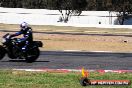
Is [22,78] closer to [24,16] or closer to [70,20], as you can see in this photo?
[24,16]

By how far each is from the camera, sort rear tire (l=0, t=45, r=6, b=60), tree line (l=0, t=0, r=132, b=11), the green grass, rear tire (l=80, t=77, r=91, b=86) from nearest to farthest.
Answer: rear tire (l=80, t=77, r=91, b=86) → the green grass → rear tire (l=0, t=45, r=6, b=60) → tree line (l=0, t=0, r=132, b=11)

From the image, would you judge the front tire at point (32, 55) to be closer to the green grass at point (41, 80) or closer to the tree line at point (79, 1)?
the green grass at point (41, 80)

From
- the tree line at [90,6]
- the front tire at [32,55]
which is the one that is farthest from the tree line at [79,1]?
the front tire at [32,55]

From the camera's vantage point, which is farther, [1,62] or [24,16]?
[24,16]

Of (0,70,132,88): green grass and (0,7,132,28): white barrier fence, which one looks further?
(0,7,132,28): white barrier fence

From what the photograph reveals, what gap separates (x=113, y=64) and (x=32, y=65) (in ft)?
10.4

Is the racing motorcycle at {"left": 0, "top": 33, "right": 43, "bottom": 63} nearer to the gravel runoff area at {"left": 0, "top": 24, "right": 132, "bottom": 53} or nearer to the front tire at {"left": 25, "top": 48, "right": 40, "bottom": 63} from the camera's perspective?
the front tire at {"left": 25, "top": 48, "right": 40, "bottom": 63}

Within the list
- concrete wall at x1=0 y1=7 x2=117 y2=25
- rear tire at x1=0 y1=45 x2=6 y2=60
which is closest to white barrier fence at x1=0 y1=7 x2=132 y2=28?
concrete wall at x1=0 y1=7 x2=117 y2=25

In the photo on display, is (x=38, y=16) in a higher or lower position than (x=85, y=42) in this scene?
lower

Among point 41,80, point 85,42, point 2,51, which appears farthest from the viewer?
point 85,42

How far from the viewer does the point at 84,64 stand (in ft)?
54.4

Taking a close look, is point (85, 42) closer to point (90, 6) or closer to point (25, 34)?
point (25, 34)

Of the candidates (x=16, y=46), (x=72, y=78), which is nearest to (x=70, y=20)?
(x=16, y=46)

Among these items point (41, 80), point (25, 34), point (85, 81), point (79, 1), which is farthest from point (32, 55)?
point (79, 1)
